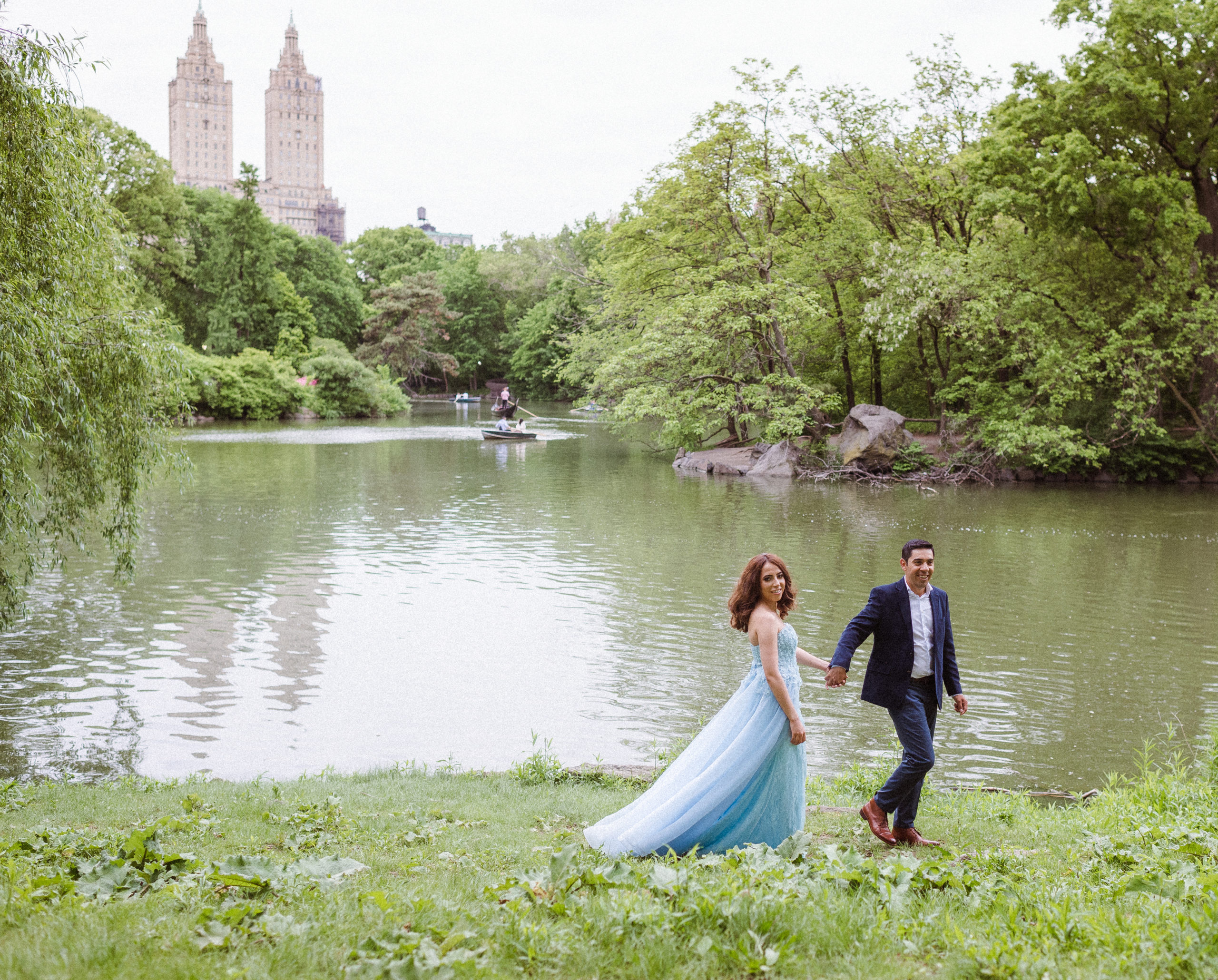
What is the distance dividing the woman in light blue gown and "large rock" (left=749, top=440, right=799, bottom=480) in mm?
27440

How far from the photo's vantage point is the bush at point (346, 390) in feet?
194

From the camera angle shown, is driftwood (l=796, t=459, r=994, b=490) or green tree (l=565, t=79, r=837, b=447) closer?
driftwood (l=796, t=459, r=994, b=490)

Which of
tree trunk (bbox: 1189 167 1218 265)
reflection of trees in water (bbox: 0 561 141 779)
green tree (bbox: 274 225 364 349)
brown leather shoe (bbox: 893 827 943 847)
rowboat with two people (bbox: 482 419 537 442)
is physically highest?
green tree (bbox: 274 225 364 349)

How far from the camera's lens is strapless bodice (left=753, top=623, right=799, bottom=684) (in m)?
5.41

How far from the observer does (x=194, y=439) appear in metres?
41.1

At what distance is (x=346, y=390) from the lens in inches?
2373

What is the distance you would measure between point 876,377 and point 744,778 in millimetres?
33944

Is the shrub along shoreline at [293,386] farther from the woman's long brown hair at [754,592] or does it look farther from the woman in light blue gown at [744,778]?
the woman in light blue gown at [744,778]

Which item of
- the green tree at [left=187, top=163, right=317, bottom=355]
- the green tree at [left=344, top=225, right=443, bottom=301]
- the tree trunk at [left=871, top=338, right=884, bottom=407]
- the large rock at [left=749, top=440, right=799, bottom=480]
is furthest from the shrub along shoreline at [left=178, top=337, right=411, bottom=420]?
the green tree at [left=344, top=225, right=443, bottom=301]

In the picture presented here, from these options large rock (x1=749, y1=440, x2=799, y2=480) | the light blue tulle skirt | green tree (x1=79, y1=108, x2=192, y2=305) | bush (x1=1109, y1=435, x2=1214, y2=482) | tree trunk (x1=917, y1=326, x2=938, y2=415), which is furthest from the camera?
green tree (x1=79, y1=108, x2=192, y2=305)

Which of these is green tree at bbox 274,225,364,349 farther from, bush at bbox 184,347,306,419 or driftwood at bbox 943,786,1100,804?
driftwood at bbox 943,786,1100,804

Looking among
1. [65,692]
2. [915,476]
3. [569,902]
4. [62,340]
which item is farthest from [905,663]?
[915,476]

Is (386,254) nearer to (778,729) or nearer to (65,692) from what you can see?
(65,692)

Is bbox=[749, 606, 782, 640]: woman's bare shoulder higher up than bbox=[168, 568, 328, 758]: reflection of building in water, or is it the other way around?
bbox=[749, 606, 782, 640]: woman's bare shoulder
